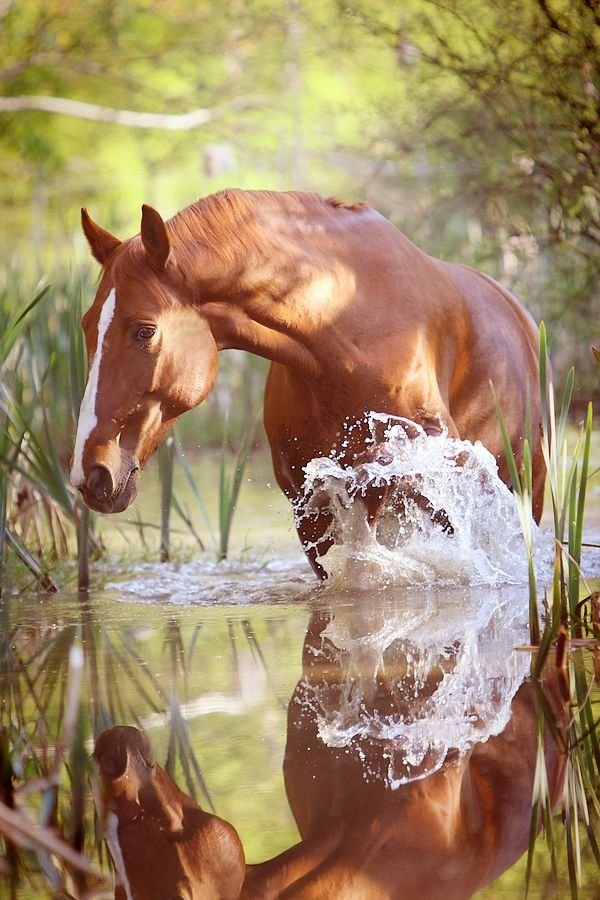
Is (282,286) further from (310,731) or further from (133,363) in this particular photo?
(310,731)

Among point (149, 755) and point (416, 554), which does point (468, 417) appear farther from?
point (149, 755)

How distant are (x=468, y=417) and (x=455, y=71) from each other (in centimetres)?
249

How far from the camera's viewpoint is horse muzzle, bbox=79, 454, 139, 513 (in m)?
2.85

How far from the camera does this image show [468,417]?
3.58 m

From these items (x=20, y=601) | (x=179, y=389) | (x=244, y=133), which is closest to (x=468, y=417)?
(x=179, y=389)

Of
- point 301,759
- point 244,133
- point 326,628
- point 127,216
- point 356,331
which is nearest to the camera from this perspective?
point 301,759

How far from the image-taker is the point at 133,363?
2.89 m

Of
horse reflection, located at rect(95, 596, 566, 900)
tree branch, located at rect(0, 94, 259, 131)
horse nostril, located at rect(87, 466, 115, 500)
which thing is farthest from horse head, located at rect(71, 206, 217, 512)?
tree branch, located at rect(0, 94, 259, 131)

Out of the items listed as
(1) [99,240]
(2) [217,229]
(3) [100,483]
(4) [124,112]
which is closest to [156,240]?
(2) [217,229]

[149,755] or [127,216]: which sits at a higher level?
[127,216]

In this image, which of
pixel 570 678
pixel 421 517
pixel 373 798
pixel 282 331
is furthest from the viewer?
pixel 421 517

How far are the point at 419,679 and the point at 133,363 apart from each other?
1033 millimetres

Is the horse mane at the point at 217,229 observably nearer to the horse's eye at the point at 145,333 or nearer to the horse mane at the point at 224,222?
the horse mane at the point at 224,222

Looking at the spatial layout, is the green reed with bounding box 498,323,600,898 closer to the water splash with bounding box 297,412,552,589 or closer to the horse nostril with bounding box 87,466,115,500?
the water splash with bounding box 297,412,552,589
